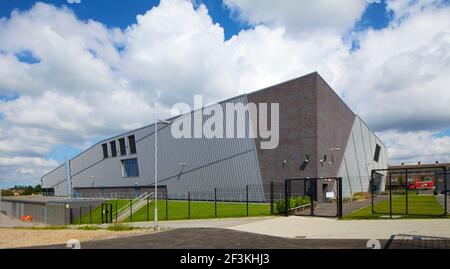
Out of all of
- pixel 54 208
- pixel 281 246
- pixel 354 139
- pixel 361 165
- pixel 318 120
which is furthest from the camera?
pixel 361 165

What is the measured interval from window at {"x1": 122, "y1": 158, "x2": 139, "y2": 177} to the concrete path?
49695 mm

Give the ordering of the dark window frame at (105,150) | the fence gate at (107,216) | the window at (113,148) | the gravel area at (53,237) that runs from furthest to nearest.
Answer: the dark window frame at (105,150) → the window at (113,148) → the fence gate at (107,216) → the gravel area at (53,237)

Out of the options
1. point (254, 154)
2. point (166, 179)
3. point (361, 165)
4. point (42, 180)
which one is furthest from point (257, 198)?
point (42, 180)

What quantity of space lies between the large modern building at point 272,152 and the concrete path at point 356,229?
2052 centimetres

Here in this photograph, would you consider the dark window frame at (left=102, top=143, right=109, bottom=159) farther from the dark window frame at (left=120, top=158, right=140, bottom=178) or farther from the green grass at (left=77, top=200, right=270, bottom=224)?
the green grass at (left=77, top=200, right=270, bottom=224)

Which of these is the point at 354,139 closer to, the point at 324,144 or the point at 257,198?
the point at 324,144

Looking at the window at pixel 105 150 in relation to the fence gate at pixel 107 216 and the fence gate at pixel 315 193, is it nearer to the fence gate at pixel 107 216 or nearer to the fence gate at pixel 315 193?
the fence gate at pixel 107 216

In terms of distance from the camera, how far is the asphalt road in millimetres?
11906

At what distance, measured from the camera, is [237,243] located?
1394cm

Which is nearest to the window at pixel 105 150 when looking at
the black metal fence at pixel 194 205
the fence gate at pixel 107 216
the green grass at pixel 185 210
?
the black metal fence at pixel 194 205

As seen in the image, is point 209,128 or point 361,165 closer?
point 209,128

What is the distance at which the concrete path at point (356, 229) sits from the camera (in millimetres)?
14109

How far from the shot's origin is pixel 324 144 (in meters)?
40.9
